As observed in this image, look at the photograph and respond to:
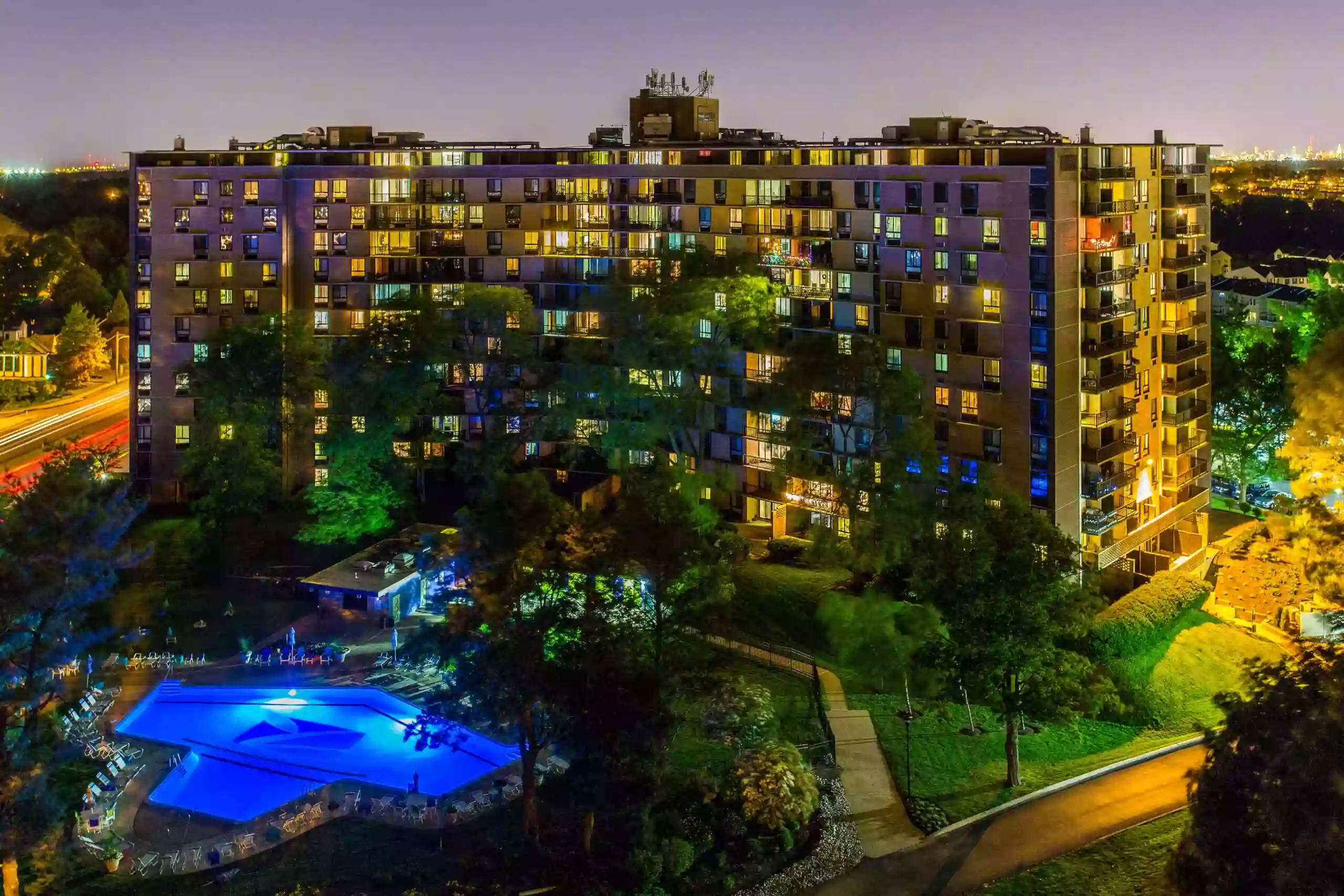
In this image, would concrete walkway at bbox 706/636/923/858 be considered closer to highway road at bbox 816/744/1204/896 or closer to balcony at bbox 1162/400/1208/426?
highway road at bbox 816/744/1204/896

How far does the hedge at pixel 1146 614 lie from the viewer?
182 ft

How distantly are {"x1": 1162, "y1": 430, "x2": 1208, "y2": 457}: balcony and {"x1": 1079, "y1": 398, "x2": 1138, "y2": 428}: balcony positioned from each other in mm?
4950

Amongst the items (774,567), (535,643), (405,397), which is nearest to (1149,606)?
(774,567)

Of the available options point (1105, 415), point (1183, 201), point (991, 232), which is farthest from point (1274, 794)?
point (1183, 201)

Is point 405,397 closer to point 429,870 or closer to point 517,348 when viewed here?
point 517,348

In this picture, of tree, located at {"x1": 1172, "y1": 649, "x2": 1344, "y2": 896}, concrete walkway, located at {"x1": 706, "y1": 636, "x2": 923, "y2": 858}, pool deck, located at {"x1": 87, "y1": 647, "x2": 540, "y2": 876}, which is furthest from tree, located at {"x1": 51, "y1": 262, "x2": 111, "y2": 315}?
tree, located at {"x1": 1172, "y1": 649, "x2": 1344, "y2": 896}

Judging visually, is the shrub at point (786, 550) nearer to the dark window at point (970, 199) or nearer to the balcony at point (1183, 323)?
the dark window at point (970, 199)

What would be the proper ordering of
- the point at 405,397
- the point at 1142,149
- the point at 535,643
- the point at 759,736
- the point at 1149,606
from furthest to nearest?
1. the point at 405,397
2. the point at 1142,149
3. the point at 1149,606
4. the point at 759,736
5. the point at 535,643

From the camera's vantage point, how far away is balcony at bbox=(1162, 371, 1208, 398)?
6688 cm

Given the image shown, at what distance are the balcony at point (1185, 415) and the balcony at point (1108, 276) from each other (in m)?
8.10

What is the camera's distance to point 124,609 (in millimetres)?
59406

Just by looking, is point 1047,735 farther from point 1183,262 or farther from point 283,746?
point 1183,262

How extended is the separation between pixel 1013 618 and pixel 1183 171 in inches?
1307

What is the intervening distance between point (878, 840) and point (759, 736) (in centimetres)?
506
